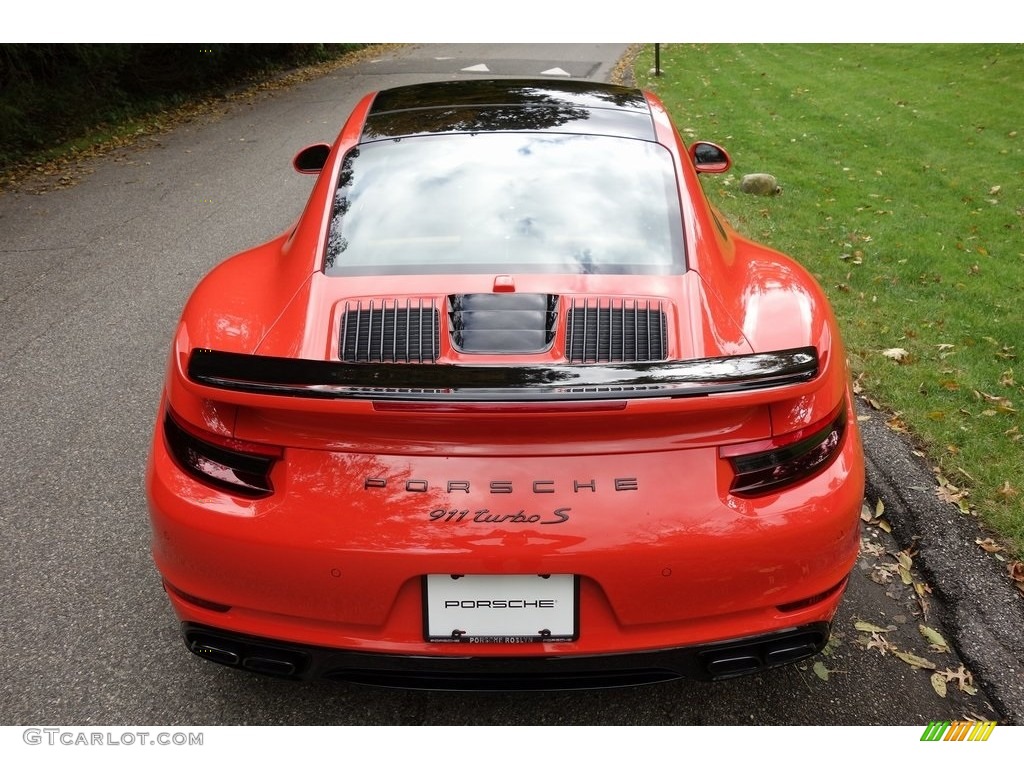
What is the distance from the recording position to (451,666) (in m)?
2.04

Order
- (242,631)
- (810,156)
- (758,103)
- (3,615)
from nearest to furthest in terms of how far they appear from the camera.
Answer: (242,631) < (3,615) < (810,156) < (758,103)

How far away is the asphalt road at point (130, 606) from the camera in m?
2.49

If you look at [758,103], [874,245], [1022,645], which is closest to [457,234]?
[1022,645]

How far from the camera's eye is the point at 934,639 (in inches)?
108

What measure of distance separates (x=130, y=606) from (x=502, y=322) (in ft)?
5.60

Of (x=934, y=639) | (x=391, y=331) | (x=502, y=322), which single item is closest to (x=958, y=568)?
(x=934, y=639)

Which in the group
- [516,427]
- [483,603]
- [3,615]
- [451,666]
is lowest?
[3,615]

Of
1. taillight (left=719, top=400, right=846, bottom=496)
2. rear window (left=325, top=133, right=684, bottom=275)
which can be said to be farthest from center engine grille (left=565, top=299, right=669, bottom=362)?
taillight (left=719, top=400, right=846, bottom=496)

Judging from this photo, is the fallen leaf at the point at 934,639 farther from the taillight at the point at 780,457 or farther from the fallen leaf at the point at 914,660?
the taillight at the point at 780,457

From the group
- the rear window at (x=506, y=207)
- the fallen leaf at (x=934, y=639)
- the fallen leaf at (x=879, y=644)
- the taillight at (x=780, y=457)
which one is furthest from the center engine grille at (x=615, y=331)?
the fallen leaf at (x=934, y=639)

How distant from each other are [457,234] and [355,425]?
0.85 meters

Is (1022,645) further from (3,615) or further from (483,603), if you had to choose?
(3,615)

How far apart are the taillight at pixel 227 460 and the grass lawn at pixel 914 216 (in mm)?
2730

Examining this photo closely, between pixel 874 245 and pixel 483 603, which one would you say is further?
pixel 874 245
